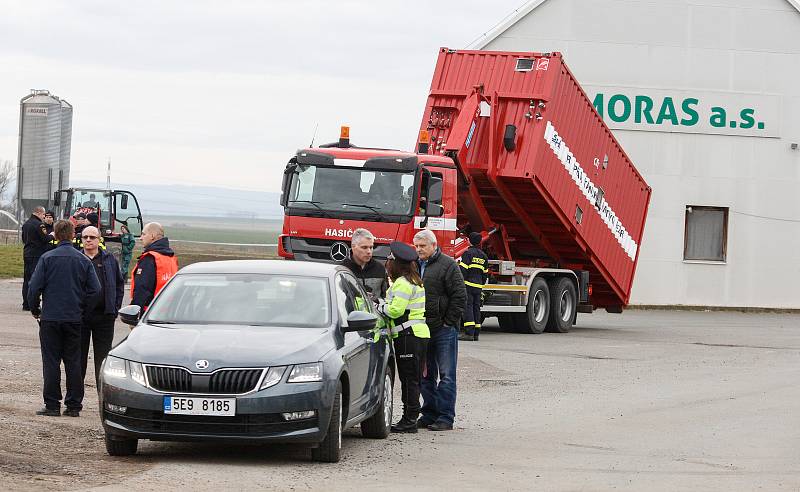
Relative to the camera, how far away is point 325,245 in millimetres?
19938

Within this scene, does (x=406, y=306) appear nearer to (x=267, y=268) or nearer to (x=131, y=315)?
(x=267, y=268)

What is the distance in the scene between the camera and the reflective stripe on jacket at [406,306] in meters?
11.1

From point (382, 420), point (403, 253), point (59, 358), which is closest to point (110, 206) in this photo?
point (59, 358)

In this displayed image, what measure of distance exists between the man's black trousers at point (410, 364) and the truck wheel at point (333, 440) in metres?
2.05

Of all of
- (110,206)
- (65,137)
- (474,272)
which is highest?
(65,137)

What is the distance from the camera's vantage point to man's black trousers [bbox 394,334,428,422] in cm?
1130

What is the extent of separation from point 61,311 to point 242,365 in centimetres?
287

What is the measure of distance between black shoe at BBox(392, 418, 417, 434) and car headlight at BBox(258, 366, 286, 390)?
104 inches

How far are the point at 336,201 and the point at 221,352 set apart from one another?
11202mm

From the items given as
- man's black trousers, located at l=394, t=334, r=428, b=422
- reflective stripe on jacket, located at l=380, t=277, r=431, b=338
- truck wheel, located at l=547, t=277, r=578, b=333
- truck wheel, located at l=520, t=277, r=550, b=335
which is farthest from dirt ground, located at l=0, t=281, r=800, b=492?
truck wheel, located at l=547, t=277, r=578, b=333

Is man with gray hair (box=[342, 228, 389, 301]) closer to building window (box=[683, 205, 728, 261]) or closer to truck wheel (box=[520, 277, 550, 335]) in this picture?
truck wheel (box=[520, 277, 550, 335])

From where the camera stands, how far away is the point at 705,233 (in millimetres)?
37562

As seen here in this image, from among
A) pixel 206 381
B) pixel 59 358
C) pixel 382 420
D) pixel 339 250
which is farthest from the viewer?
pixel 339 250

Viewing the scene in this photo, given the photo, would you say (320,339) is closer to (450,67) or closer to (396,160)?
(396,160)
